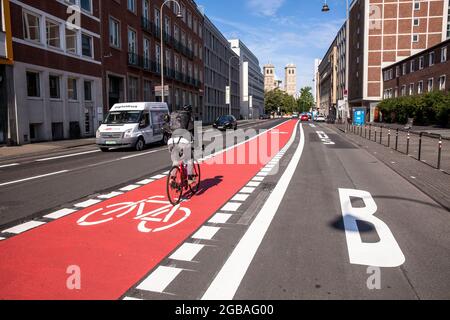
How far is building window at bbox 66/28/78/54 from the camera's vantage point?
26.8 meters

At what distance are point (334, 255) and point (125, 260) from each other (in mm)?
2445

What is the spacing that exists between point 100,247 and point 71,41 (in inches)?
1018

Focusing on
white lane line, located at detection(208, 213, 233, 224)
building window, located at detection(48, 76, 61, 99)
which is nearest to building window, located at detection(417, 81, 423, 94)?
building window, located at detection(48, 76, 61, 99)

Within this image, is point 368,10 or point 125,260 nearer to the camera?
point 125,260

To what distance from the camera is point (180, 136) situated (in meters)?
7.48

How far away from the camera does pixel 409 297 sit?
11.7 feet

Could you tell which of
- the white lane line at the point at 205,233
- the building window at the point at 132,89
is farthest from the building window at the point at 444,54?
the white lane line at the point at 205,233

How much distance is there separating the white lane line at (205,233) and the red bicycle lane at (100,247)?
0.11 meters

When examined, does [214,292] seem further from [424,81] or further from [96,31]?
[424,81]

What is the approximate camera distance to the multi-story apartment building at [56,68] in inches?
861

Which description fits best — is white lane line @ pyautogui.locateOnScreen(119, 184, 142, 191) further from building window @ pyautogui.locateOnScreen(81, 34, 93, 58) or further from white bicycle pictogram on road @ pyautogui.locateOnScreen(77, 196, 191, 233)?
building window @ pyautogui.locateOnScreen(81, 34, 93, 58)

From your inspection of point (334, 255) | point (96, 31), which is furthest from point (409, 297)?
point (96, 31)

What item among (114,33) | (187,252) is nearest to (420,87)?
(114,33)
